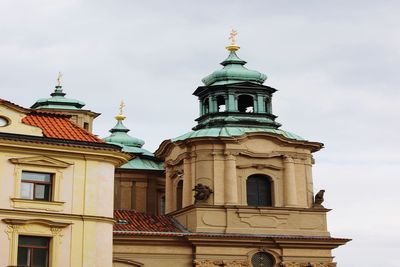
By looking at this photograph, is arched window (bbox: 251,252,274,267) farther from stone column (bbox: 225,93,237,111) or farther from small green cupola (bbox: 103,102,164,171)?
small green cupola (bbox: 103,102,164,171)

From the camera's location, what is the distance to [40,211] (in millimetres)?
34375

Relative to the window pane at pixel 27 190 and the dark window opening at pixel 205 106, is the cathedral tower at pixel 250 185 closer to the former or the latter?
the dark window opening at pixel 205 106

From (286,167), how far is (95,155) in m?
13.8

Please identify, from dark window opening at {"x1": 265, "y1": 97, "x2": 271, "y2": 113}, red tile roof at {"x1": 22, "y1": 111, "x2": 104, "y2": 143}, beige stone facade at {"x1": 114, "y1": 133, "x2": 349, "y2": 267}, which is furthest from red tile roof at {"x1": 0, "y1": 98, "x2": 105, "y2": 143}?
dark window opening at {"x1": 265, "y1": 97, "x2": 271, "y2": 113}

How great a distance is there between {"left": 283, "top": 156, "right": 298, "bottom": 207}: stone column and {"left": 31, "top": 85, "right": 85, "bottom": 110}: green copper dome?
17614 mm

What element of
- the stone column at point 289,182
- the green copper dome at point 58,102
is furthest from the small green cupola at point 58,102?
the stone column at point 289,182

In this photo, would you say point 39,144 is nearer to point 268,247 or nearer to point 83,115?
point 268,247

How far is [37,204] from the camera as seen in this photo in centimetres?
3444

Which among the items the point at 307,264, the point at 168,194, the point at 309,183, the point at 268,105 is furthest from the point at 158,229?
the point at 268,105

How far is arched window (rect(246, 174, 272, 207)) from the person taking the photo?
46.2 meters

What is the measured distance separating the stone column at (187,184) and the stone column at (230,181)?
7.09ft

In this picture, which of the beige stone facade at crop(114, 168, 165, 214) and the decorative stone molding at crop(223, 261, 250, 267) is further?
the beige stone facade at crop(114, 168, 165, 214)

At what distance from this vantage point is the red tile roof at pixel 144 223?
44031mm

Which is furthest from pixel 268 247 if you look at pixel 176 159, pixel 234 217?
pixel 176 159
